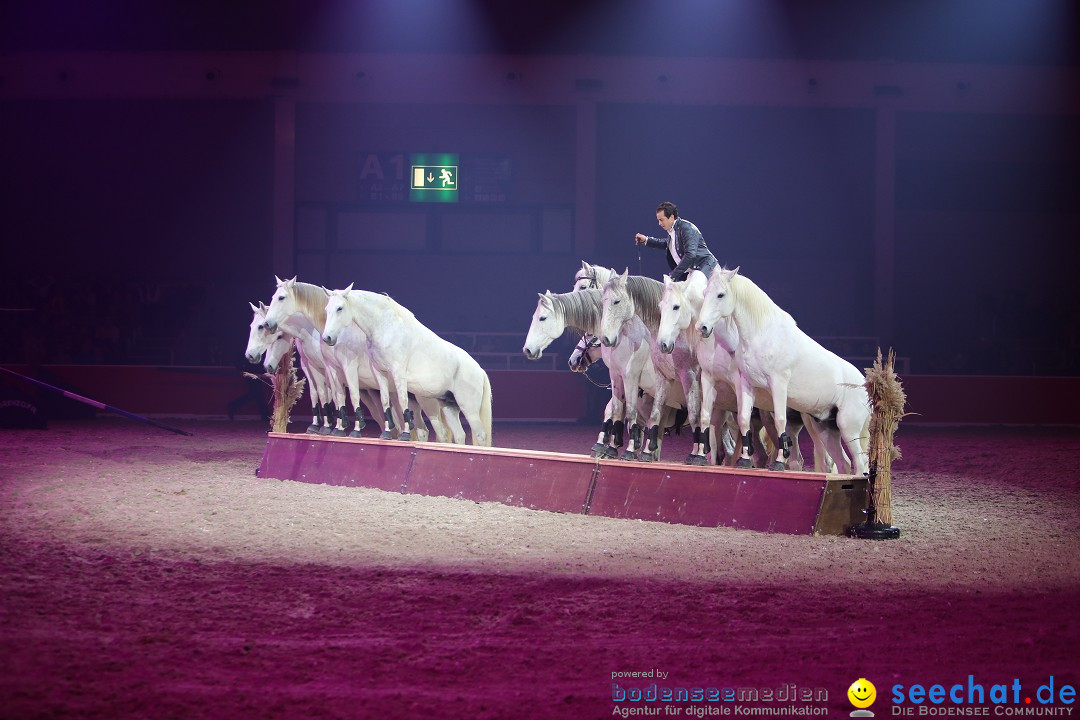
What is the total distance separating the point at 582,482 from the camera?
27.8ft

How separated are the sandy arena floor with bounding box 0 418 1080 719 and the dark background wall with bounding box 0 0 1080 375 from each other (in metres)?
13.7

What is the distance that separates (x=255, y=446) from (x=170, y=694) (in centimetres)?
1035

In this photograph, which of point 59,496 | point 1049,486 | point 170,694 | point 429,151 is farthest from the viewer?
point 429,151

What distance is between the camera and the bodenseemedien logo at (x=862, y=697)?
3760mm

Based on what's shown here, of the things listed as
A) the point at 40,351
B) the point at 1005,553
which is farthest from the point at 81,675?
the point at 40,351

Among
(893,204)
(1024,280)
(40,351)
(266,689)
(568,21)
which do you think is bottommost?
(266,689)

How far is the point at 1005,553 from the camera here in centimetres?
690

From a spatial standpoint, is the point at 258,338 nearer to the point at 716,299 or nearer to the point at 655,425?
the point at 655,425

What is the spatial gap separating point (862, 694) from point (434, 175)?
61.4 feet

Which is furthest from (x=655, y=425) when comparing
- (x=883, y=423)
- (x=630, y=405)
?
(x=883, y=423)

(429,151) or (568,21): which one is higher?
(568,21)

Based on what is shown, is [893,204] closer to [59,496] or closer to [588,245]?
[588,245]

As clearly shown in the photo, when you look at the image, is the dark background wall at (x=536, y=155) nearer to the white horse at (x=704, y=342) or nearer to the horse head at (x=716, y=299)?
the white horse at (x=704, y=342)

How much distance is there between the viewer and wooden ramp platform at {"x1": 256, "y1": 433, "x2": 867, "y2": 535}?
7.45 m
